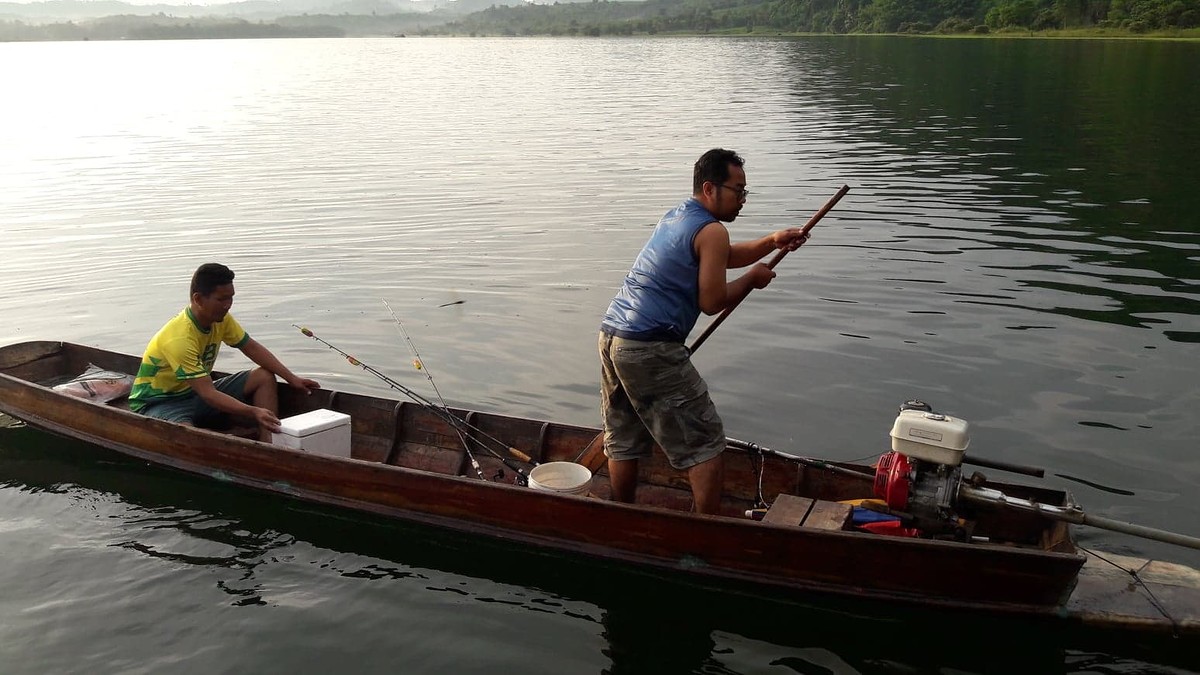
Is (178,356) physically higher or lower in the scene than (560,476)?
higher

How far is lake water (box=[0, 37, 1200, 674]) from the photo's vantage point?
6609 millimetres

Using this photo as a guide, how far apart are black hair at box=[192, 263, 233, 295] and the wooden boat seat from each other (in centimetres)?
489

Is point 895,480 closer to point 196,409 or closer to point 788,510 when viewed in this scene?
point 788,510

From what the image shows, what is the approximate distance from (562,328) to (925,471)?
6.59 m

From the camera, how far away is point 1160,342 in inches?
428

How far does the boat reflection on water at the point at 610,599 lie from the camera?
6172 mm

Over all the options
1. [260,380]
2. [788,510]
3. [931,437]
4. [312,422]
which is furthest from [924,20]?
[931,437]

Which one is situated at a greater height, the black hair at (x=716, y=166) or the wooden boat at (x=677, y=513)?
the black hair at (x=716, y=166)

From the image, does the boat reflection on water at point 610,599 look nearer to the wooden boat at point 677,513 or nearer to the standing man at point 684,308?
the wooden boat at point 677,513

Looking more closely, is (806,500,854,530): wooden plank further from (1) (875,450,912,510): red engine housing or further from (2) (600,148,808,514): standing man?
(2) (600,148,808,514): standing man

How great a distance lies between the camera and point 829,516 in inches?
264

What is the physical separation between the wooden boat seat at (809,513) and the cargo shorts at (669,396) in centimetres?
69

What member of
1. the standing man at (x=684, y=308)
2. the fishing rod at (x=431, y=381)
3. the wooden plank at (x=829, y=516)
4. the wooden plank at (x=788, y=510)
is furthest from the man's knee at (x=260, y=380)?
the wooden plank at (x=829, y=516)

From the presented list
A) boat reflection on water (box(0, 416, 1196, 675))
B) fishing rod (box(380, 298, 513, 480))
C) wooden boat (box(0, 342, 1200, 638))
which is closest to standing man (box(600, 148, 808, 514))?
wooden boat (box(0, 342, 1200, 638))
